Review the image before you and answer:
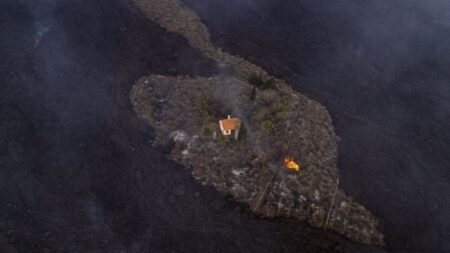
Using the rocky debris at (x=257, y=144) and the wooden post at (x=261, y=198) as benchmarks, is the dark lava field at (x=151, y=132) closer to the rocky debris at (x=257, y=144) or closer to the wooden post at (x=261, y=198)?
the wooden post at (x=261, y=198)

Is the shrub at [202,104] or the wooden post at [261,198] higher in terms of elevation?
the shrub at [202,104]

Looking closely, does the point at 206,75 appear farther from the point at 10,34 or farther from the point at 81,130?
the point at 10,34

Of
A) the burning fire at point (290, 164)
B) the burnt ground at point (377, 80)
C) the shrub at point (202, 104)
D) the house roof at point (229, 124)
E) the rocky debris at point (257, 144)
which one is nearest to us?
the rocky debris at point (257, 144)

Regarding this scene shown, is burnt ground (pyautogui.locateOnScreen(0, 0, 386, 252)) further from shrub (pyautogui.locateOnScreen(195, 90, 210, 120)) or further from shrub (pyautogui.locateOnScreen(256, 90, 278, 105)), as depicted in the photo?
→ shrub (pyautogui.locateOnScreen(256, 90, 278, 105))

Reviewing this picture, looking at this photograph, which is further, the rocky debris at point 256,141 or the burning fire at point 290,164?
the burning fire at point 290,164

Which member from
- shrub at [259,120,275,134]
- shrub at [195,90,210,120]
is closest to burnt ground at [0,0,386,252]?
shrub at [195,90,210,120]

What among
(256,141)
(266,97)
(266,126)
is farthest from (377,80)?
(256,141)

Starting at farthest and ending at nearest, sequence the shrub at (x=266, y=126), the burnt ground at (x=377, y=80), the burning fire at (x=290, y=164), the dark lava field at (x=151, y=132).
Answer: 1. the shrub at (x=266, y=126)
2. the burning fire at (x=290, y=164)
3. the burnt ground at (x=377, y=80)
4. the dark lava field at (x=151, y=132)

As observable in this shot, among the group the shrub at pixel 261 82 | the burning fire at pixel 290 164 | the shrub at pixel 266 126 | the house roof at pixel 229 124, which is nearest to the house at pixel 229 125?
the house roof at pixel 229 124
